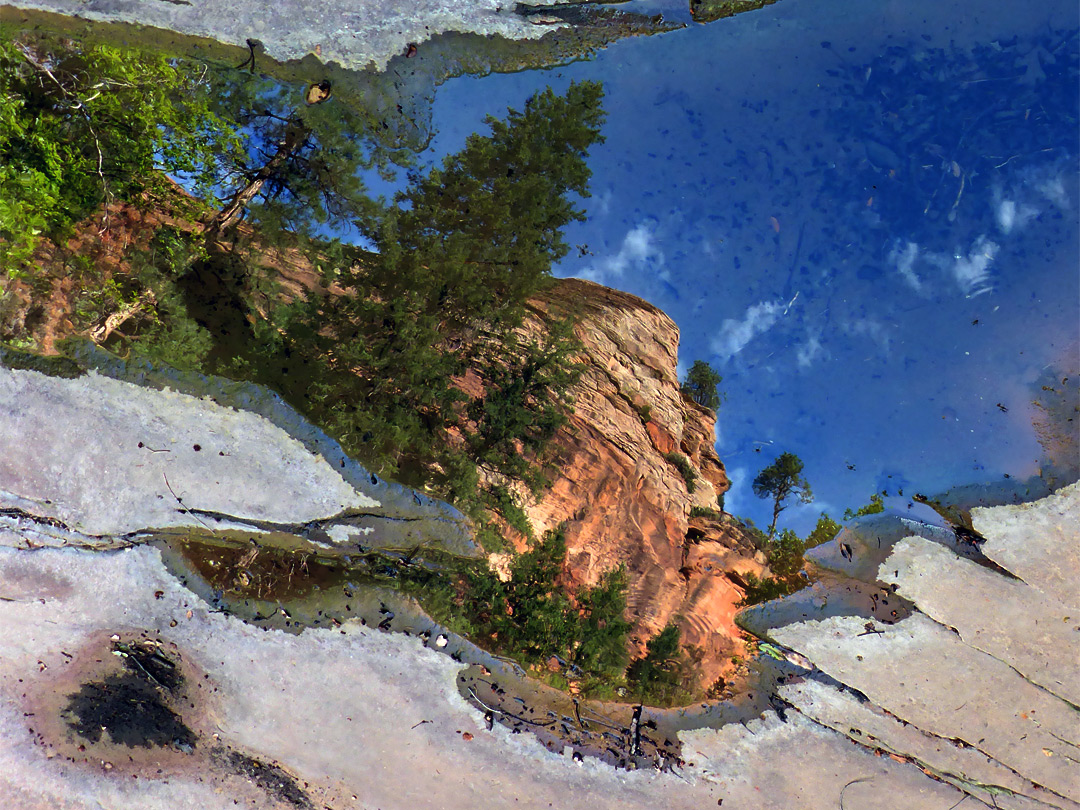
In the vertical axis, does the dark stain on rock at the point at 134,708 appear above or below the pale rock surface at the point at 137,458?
below

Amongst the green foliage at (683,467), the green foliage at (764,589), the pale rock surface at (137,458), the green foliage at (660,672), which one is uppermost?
the green foliage at (683,467)

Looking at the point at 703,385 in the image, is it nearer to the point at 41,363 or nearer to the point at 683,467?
the point at 683,467

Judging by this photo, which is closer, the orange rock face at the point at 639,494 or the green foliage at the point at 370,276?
the green foliage at the point at 370,276

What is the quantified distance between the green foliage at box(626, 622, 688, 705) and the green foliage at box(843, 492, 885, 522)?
3.30 metres

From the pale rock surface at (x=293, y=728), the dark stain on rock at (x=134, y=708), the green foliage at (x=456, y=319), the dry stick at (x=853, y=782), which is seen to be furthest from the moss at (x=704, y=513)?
the dark stain on rock at (x=134, y=708)

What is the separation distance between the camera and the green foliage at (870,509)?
26.4ft

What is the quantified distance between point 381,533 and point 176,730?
383 cm

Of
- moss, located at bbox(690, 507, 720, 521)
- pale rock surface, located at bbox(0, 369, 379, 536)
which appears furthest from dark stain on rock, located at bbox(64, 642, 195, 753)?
moss, located at bbox(690, 507, 720, 521)

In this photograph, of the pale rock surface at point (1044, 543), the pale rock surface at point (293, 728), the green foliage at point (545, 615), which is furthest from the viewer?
the pale rock surface at point (1044, 543)

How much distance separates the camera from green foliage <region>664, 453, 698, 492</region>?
9406 millimetres

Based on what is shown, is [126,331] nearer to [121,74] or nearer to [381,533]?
[121,74]

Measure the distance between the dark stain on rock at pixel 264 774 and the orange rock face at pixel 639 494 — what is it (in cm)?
451

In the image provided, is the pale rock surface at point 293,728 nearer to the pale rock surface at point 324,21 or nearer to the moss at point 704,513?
the moss at point 704,513

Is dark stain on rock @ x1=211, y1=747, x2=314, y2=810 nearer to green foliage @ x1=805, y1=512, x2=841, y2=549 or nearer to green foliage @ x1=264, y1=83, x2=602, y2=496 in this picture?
green foliage @ x1=264, y1=83, x2=602, y2=496
